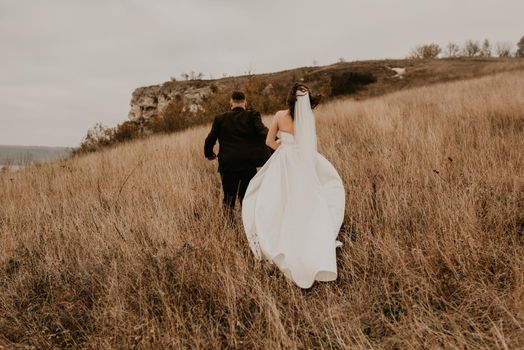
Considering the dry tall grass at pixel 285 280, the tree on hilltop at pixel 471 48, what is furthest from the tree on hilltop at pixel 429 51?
the dry tall grass at pixel 285 280

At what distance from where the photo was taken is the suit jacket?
3.97 m

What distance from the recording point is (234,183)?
4.20 meters

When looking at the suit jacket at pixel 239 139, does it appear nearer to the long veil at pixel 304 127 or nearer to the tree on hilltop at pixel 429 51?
the long veil at pixel 304 127

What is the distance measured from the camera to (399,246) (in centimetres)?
279

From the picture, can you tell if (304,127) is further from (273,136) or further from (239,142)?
(239,142)

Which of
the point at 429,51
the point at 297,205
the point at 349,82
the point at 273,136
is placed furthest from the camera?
the point at 429,51

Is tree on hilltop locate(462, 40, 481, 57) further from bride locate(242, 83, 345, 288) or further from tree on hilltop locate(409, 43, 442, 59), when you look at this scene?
bride locate(242, 83, 345, 288)

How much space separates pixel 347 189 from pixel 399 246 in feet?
4.44

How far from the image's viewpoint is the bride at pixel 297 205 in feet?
8.74

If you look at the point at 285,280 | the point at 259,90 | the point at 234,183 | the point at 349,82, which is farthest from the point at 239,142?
the point at 349,82

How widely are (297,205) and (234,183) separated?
142cm

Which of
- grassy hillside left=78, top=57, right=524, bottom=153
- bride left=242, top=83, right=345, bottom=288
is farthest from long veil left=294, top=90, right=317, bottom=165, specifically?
grassy hillside left=78, top=57, right=524, bottom=153

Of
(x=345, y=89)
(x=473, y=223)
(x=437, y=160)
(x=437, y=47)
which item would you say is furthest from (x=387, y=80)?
(x=437, y=47)

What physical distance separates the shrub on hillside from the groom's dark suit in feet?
56.0
